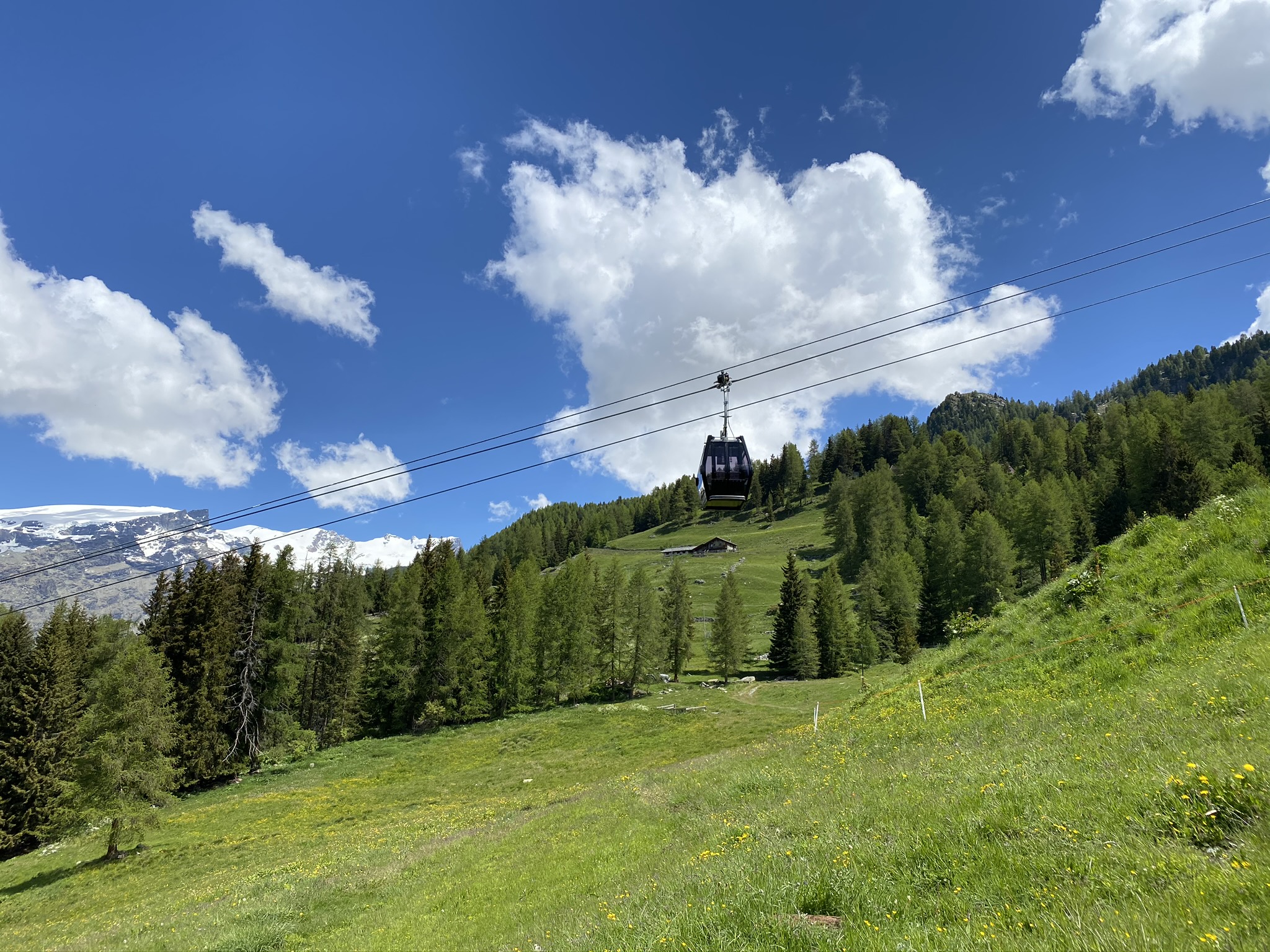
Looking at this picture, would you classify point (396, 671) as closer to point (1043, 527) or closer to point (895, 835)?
point (895, 835)

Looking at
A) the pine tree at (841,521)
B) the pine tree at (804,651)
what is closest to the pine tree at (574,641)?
the pine tree at (804,651)

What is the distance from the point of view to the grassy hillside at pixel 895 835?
224 inches

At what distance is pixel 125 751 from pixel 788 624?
6430 centimetres

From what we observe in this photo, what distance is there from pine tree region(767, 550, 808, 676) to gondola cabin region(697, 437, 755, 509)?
56.1 m

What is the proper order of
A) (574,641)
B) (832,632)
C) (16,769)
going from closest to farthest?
(16,769), (574,641), (832,632)

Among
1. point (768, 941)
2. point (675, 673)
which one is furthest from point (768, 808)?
point (675, 673)

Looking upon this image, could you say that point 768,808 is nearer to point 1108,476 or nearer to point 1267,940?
point 1267,940

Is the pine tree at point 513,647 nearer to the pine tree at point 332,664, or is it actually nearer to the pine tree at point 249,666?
the pine tree at point 332,664

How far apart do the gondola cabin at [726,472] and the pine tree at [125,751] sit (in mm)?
34084

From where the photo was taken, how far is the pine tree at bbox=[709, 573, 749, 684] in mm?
68688

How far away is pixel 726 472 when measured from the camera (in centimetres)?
2022

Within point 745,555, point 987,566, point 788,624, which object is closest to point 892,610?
point 788,624

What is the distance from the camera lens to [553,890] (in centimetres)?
1186

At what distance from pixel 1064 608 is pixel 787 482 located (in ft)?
568
